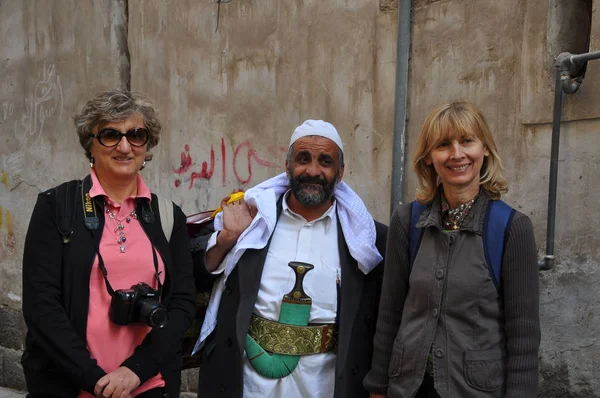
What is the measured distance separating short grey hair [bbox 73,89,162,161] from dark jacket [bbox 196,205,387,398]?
688 mm

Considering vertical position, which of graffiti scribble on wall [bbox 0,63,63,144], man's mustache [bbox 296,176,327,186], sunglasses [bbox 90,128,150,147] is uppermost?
graffiti scribble on wall [bbox 0,63,63,144]

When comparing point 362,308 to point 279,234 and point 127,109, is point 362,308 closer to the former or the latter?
point 279,234

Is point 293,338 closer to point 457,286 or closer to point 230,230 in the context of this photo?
point 230,230

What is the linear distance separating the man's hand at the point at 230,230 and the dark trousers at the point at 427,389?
989 millimetres

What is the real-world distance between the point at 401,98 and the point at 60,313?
7.23 ft

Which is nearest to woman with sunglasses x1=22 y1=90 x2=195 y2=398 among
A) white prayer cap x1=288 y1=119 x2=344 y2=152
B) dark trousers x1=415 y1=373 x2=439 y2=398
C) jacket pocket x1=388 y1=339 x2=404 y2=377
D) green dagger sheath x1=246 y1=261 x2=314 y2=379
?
green dagger sheath x1=246 y1=261 x2=314 y2=379

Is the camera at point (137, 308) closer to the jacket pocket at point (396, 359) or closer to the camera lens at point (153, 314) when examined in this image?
the camera lens at point (153, 314)

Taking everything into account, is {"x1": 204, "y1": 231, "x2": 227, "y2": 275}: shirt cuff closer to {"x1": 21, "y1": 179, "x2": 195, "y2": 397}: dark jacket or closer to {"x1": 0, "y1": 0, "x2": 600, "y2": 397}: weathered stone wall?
{"x1": 21, "y1": 179, "x2": 195, "y2": 397}: dark jacket

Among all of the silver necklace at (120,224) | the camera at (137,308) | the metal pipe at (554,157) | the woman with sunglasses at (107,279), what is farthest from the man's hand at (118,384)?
the metal pipe at (554,157)

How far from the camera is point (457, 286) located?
2346 mm

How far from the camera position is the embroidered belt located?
9.34 ft

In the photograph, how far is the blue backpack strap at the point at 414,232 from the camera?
100 inches

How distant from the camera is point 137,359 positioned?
2.60 m

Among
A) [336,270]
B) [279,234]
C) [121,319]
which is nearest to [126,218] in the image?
[121,319]
